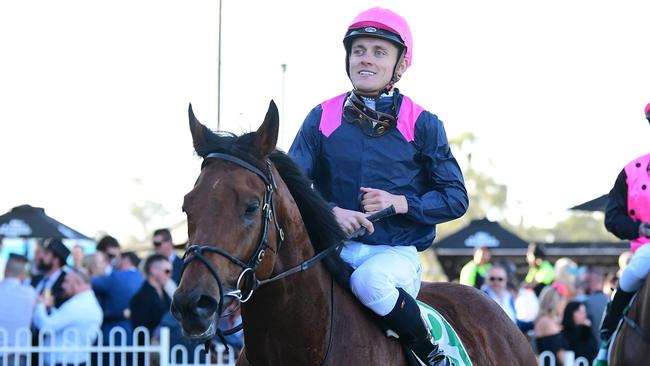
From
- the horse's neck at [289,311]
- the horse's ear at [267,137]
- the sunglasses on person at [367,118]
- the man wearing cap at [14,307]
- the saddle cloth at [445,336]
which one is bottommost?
the man wearing cap at [14,307]

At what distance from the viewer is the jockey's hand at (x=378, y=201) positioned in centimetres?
509

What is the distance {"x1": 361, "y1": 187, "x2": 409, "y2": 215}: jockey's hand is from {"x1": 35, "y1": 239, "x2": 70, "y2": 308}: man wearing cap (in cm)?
741

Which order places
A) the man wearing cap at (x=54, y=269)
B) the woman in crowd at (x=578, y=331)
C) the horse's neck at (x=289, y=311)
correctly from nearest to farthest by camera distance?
the horse's neck at (x=289, y=311) → the man wearing cap at (x=54, y=269) → the woman in crowd at (x=578, y=331)

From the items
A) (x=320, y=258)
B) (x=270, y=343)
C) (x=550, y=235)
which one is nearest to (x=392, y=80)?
(x=320, y=258)

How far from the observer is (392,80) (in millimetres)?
5527

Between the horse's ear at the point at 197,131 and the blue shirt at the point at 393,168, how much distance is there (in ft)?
2.76

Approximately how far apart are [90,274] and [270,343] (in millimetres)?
9740

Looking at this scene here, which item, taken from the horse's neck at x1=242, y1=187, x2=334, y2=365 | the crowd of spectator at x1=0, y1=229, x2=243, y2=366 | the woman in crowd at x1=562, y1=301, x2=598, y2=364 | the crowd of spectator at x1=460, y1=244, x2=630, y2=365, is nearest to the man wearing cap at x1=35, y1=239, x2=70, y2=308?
the crowd of spectator at x1=0, y1=229, x2=243, y2=366

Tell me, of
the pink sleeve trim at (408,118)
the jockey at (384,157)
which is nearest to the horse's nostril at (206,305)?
the jockey at (384,157)

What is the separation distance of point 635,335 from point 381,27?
12.2ft

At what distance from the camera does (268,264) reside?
4.46 metres

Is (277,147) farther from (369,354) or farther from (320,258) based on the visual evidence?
(369,354)

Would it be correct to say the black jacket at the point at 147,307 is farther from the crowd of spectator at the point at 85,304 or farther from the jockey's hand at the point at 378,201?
the jockey's hand at the point at 378,201

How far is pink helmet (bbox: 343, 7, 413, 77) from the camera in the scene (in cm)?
540
